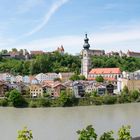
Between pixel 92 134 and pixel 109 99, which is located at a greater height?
pixel 109 99

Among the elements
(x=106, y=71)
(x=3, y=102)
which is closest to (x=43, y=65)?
(x=106, y=71)

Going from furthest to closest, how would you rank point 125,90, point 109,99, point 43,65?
point 43,65 < point 125,90 < point 109,99

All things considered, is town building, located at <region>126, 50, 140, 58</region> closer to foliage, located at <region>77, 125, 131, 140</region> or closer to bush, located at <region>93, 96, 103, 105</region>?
bush, located at <region>93, 96, 103, 105</region>

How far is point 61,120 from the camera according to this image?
14.8 metres

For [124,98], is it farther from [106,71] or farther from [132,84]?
[106,71]

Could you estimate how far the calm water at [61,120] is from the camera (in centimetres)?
1177

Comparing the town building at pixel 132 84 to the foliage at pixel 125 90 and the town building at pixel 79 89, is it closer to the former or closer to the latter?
the foliage at pixel 125 90

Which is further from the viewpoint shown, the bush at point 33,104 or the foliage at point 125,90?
the foliage at point 125,90

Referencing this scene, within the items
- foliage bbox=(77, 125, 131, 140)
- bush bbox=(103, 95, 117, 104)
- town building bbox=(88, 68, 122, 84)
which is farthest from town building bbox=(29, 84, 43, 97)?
foliage bbox=(77, 125, 131, 140)

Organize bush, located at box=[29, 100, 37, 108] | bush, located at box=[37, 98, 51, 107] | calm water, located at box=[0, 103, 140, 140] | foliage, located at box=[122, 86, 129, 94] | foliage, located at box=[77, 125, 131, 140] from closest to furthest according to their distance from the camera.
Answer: foliage, located at box=[77, 125, 131, 140]
calm water, located at box=[0, 103, 140, 140]
bush, located at box=[29, 100, 37, 108]
bush, located at box=[37, 98, 51, 107]
foliage, located at box=[122, 86, 129, 94]

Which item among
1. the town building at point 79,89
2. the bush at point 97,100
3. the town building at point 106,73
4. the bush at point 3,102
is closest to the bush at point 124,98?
the bush at point 97,100

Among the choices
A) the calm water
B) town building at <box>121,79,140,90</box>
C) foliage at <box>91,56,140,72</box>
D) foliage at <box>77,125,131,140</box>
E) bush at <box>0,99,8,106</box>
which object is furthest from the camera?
foliage at <box>91,56,140,72</box>

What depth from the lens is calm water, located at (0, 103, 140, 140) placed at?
38.6ft

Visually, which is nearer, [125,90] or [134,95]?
[134,95]
